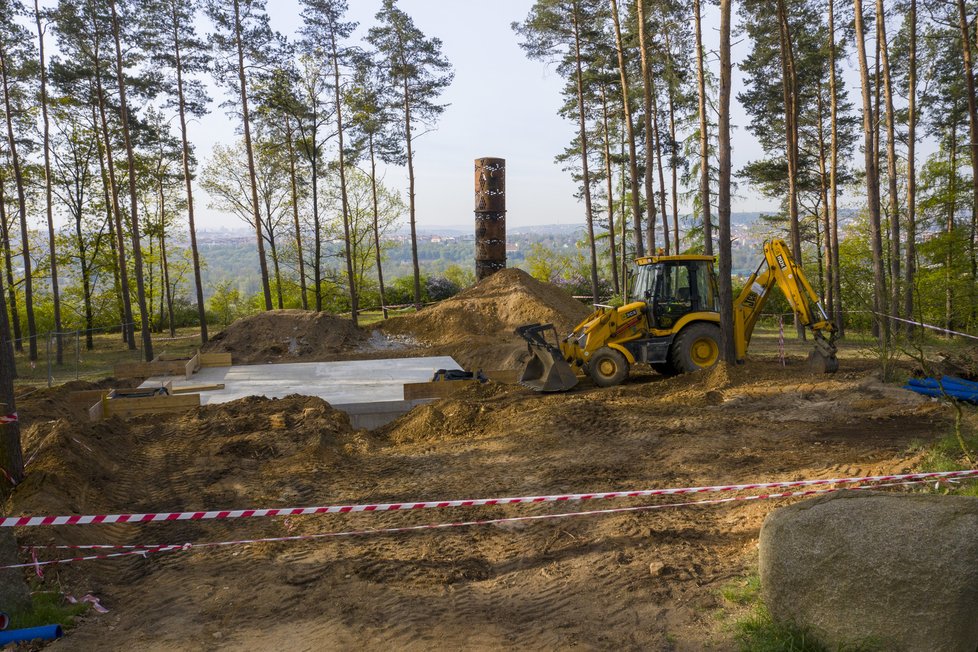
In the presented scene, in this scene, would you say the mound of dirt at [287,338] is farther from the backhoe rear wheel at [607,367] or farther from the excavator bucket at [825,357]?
the excavator bucket at [825,357]

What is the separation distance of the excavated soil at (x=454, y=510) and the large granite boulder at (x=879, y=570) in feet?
1.93

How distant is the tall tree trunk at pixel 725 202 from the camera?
1234cm

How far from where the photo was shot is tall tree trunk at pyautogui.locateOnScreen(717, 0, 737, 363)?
1234cm

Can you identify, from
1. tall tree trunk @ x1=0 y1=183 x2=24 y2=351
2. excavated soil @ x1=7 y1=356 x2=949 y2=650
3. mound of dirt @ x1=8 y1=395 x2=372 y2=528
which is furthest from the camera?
tall tree trunk @ x1=0 y1=183 x2=24 y2=351

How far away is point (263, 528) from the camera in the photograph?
6457 mm

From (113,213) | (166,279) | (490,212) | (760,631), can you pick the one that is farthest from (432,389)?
(166,279)

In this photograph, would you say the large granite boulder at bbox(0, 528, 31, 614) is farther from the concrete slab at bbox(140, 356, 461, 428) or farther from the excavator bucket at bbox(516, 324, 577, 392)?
the excavator bucket at bbox(516, 324, 577, 392)

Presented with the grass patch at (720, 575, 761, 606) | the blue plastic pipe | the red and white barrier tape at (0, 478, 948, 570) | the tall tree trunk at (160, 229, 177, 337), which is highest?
the tall tree trunk at (160, 229, 177, 337)

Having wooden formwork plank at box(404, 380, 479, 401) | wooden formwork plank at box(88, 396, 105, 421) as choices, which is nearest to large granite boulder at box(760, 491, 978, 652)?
wooden formwork plank at box(404, 380, 479, 401)

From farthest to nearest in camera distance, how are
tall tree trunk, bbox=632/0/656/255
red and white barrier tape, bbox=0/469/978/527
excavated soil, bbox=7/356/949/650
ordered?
tall tree trunk, bbox=632/0/656/255 < red and white barrier tape, bbox=0/469/978/527 < excavated soil, bbox=7/356/949/650

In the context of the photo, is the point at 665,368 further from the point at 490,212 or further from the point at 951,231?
the point at 951,231

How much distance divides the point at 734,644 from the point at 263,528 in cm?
425

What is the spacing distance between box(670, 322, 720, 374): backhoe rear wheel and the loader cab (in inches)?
12.5

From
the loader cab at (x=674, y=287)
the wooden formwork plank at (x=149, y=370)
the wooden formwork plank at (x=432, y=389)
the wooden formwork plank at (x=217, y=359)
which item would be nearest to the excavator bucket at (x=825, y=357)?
the loader cab at (x=674, y=287)
